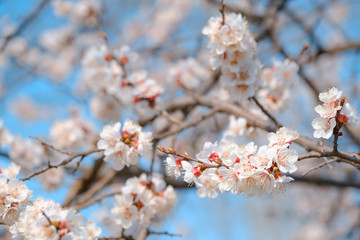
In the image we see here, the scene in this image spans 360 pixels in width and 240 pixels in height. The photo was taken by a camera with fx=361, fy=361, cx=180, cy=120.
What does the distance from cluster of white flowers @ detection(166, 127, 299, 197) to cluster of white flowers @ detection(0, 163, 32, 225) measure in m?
0.65

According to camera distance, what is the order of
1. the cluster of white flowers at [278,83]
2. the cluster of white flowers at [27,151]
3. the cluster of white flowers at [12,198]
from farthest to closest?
the cluster of white flowers at [27,151], the cluster of white flowers at [278,83], the cluster of white flowers at [12,198]

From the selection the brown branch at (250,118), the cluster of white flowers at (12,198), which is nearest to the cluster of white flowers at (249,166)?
the brown branch at (250,118)

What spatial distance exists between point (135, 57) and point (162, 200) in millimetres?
1140

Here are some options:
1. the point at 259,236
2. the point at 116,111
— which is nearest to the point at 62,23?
the point at 116,111

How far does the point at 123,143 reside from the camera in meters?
1.72

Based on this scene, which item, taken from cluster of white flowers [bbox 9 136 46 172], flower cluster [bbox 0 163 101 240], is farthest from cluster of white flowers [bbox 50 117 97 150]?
flower cluster [bbox 0 163 101 240]

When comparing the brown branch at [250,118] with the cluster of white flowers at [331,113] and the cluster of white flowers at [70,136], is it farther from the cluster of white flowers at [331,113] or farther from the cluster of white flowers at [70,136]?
the cluster of white flowers at [70,136]

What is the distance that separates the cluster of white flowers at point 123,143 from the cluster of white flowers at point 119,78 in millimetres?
677

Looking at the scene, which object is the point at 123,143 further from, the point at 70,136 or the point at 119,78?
the point at 70,136

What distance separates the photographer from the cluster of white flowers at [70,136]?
3191 mm

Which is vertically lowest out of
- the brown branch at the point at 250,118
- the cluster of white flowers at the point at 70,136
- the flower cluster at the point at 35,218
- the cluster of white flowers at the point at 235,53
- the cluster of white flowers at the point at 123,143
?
the flower cluster at the point at 35,218

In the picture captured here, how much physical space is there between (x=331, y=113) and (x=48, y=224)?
109 centimetres

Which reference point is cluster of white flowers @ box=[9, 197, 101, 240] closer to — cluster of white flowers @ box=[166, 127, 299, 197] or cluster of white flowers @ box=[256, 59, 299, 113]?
cluster of white flowers @ box=[166, 127, 299, 197]

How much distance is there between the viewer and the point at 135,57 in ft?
8.66
